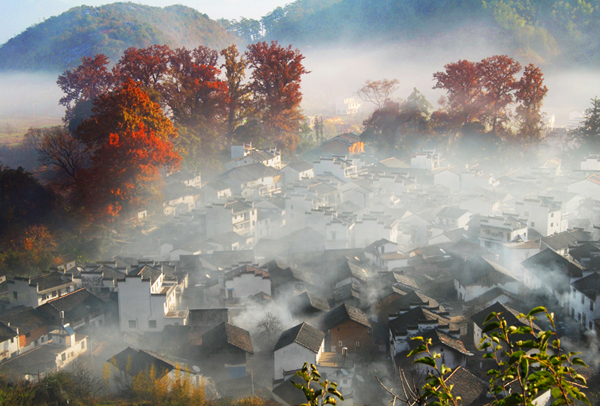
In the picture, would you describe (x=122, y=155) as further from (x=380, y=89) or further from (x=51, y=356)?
(x=380, y=89)

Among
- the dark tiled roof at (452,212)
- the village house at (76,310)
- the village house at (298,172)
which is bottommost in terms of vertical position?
the village house at (76,310)

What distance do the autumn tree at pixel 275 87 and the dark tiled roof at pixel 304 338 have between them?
693 inches

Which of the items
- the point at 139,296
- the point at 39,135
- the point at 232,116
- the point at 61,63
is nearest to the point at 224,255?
the point at 139,296

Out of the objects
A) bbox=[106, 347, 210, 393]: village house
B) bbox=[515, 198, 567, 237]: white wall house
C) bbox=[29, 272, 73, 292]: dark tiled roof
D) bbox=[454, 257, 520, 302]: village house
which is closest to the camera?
bbox=[106, 347, 210, 393]: village house

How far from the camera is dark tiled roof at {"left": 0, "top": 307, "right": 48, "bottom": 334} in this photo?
12.1 meters

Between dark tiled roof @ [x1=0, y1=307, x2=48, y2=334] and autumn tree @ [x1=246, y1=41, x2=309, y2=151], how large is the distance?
55.2 feet

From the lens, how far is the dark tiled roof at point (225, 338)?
1110 cm

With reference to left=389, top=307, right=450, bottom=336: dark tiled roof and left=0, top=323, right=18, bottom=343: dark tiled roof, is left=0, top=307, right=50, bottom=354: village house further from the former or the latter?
left=389, top=307, right=450, bottom=336: dark tiled roof

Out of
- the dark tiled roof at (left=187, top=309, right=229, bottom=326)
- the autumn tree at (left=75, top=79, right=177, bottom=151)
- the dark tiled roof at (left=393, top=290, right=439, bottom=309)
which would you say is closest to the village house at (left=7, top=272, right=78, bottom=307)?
the dark tiled roof at (left=187, top=309, right=229, bottom=326)

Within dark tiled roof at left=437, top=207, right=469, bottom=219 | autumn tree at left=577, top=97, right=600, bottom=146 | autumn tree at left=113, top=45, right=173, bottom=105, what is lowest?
dark tiled roof at left=437, top=207, right=469, bottom=219

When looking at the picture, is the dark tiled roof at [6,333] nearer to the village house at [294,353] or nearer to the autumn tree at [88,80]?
the village house at [294,353]

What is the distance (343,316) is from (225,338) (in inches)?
103

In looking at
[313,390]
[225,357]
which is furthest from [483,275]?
[313,390]

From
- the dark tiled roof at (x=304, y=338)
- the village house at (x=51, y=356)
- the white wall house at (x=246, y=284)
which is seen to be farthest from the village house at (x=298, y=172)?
the village house at (x=51, y=356)
